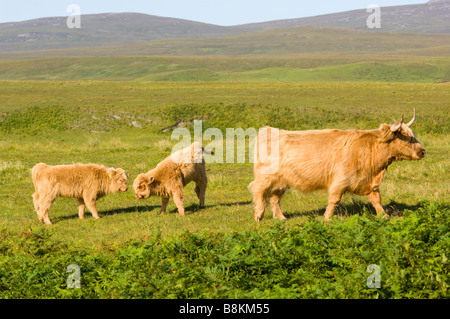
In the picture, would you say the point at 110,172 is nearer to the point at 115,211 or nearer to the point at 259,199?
the point at 115,211

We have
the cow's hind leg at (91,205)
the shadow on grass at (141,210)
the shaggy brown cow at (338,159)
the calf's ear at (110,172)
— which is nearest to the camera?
the shaggy brown cow at (338,159)

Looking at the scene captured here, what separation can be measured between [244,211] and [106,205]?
424 centimetres

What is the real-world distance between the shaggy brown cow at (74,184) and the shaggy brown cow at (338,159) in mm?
4319

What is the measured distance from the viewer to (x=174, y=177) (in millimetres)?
13547

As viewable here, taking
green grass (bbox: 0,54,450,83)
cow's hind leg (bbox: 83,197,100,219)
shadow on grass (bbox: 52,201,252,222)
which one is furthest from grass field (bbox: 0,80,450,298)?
green grass (bbox: 0,54,450,83)

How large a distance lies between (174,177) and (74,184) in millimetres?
2383

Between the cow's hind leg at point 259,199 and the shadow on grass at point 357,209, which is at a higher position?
the cow's hind leg at point 259,199

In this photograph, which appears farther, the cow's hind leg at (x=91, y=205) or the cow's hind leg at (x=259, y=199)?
the cow's hind leg at (x=91, y=205)

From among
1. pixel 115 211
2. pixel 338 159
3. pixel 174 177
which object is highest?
pixel 338 159

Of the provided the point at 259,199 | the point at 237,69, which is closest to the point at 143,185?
the point at 259,199

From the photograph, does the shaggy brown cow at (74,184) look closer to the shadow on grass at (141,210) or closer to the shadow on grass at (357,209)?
the shadow on grass at (141,210)

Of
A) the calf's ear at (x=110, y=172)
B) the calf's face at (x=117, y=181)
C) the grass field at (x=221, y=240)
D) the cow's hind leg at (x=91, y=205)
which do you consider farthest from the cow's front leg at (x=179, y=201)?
the cow's hind leg at (x=91, y=205)

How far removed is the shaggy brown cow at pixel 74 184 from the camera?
1324cm

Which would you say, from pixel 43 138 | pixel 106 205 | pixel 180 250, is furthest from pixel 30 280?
pixel 43 138
